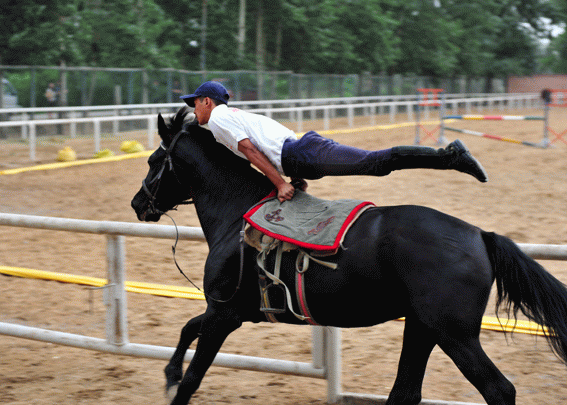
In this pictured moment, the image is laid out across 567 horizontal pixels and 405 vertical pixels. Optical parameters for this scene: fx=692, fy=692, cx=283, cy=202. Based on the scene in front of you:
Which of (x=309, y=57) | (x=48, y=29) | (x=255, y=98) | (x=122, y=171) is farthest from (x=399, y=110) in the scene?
(x=122, y=171)

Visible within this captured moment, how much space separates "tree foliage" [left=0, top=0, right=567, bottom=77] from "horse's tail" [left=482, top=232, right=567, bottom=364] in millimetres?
20151

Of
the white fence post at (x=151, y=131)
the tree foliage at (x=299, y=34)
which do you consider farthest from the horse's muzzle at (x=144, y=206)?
the tree foliage at (x=299, y=34)

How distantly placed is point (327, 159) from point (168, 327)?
2.64 meters

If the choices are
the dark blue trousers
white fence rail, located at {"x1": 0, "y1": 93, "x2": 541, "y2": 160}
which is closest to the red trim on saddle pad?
the dark blue trousers

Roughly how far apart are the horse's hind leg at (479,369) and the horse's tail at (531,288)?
0.91 feet

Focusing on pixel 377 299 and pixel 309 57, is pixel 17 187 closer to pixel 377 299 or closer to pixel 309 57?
pixel 377 299

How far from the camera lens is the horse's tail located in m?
3.30

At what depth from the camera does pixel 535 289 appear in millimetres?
3328

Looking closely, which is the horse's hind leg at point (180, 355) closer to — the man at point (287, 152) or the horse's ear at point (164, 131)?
the man at point (287, 152)

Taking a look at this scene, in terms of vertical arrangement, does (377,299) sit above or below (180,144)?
below

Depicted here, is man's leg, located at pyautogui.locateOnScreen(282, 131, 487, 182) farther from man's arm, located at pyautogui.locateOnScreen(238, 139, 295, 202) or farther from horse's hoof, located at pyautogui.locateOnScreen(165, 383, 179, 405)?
horse's hoof, located at pyautogui.locateOnScreen(165, 383, 179, 405)

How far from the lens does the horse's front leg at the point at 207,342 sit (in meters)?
3.77

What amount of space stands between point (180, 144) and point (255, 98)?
78.1 ft

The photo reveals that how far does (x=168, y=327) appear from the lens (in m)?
5.67
